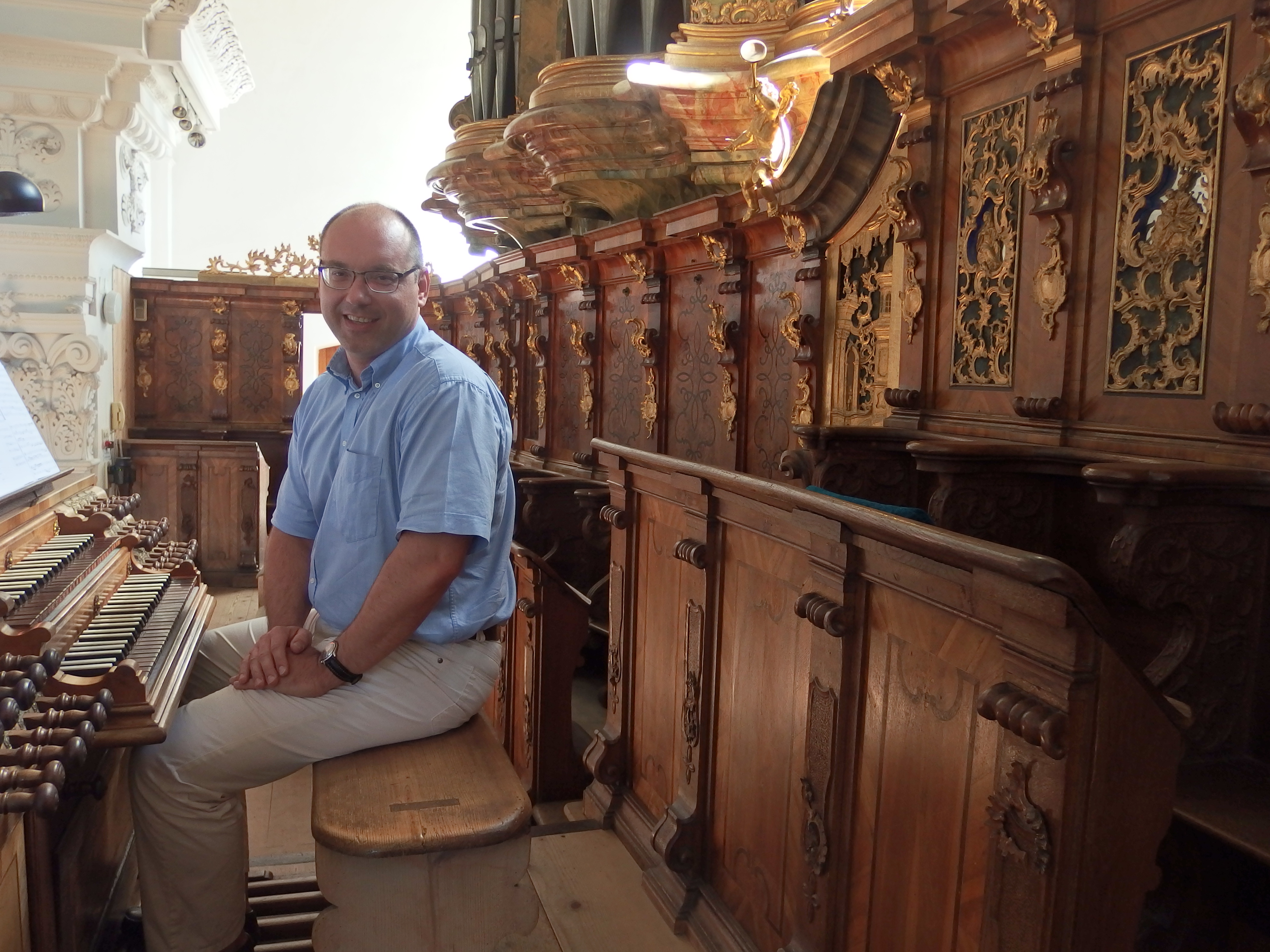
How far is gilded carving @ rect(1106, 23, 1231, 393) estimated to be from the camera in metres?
2.09

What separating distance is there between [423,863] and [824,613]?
2.59ft

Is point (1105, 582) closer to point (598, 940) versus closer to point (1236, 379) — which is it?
point (1236, 379)

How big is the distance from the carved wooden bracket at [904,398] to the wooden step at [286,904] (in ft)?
6.67

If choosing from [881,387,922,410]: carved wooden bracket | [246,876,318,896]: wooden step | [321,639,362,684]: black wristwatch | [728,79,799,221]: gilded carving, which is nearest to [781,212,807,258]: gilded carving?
[728,79,799,221]: gilded carving

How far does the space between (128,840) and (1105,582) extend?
2.60 m

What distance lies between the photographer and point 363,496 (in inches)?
82.4

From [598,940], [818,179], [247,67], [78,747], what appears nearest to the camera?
[78,747]

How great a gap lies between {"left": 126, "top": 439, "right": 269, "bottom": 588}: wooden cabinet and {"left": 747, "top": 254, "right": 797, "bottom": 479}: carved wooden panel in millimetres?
4889

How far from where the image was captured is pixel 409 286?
7.21 feet

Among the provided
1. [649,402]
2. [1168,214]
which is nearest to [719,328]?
[649,402]

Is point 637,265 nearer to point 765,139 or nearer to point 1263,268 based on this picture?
point 765,139

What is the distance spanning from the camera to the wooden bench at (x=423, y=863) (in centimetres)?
170

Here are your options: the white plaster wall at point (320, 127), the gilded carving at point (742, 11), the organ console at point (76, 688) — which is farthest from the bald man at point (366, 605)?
the white plaster wall at point (320, 127)

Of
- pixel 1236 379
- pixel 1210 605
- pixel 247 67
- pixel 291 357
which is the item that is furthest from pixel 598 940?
pixel 247 67
